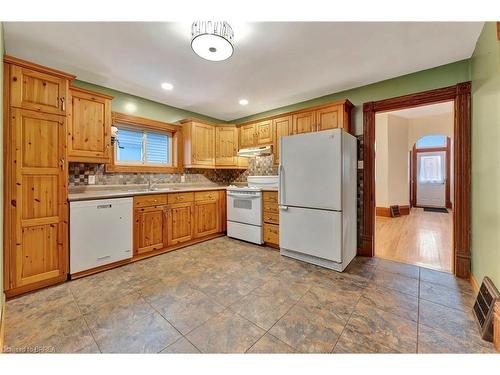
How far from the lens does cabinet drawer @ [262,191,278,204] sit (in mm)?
3293

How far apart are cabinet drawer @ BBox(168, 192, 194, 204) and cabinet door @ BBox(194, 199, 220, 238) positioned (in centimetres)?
17

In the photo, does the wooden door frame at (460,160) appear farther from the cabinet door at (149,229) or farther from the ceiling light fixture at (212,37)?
the cabinet door at (149,229)

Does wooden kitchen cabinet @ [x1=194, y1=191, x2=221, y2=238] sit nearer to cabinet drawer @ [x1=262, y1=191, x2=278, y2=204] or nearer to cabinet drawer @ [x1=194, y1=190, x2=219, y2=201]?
cabinet drawer @ [x1=194, y1=190, x2=219, y2=201]

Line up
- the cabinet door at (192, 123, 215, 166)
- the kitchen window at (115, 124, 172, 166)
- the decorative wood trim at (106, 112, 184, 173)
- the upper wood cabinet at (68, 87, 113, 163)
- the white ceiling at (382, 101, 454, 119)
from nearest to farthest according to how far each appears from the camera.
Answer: the upper wood cabinet at (68, 87, 113, 163) < the decorative wood trim at (106, 112, 184, 173) < the kitchen window at (115, 124, 172, 166) < the cabinet door at (192, 123, 215, 166) < the white ceiling at (382, 101, 454, 119)

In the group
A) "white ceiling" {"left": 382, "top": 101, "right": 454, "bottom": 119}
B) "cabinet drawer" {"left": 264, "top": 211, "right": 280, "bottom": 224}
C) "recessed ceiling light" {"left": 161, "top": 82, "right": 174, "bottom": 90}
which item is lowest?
"cabinet drawer" {"left": 264, "top": 211, "right": 280, "bottom": 224}

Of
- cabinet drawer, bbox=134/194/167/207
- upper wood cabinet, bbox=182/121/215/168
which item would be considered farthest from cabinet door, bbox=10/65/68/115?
upper wood cabinet, bbox=182/121/215/168

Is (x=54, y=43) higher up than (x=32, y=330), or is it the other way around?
(x=54, y=43)

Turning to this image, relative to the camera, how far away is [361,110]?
3043mm

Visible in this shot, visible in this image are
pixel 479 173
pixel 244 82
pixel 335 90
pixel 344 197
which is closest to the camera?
pixel 479 173
